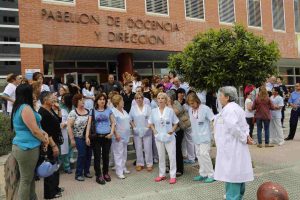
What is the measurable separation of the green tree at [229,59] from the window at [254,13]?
13.1 metres

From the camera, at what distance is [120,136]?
7.59 m

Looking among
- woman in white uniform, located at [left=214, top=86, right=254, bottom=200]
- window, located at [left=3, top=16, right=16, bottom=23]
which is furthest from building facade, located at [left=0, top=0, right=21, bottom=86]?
woman in white uniform, located at [left=214, top=86, right=254, bottom=200]

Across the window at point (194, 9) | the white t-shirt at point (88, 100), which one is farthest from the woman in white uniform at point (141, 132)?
the window at point (194, 9)

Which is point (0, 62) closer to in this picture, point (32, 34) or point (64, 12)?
point (32, 34)

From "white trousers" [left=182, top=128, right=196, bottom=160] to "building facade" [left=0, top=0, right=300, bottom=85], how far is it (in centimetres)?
709

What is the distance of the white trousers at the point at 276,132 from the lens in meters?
10.8

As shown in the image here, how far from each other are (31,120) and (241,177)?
2.97 metres

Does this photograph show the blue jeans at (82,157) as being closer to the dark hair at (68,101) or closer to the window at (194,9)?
the dark hair at (68,101)

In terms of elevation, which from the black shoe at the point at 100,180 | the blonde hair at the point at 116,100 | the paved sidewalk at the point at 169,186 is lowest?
the paved sidewalk at the point at 169,186

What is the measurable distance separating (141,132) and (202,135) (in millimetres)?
1517

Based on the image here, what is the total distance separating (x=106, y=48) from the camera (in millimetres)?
14930

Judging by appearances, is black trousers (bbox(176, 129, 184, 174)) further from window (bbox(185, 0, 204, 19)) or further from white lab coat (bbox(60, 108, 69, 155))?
window (bbox(185, 0, 204, 19))

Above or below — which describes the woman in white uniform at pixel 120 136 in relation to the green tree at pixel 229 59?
below

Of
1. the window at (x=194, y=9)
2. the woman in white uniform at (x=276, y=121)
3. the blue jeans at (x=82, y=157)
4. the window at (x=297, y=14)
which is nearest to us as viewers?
the blue jeans at (x=82, y=157)
